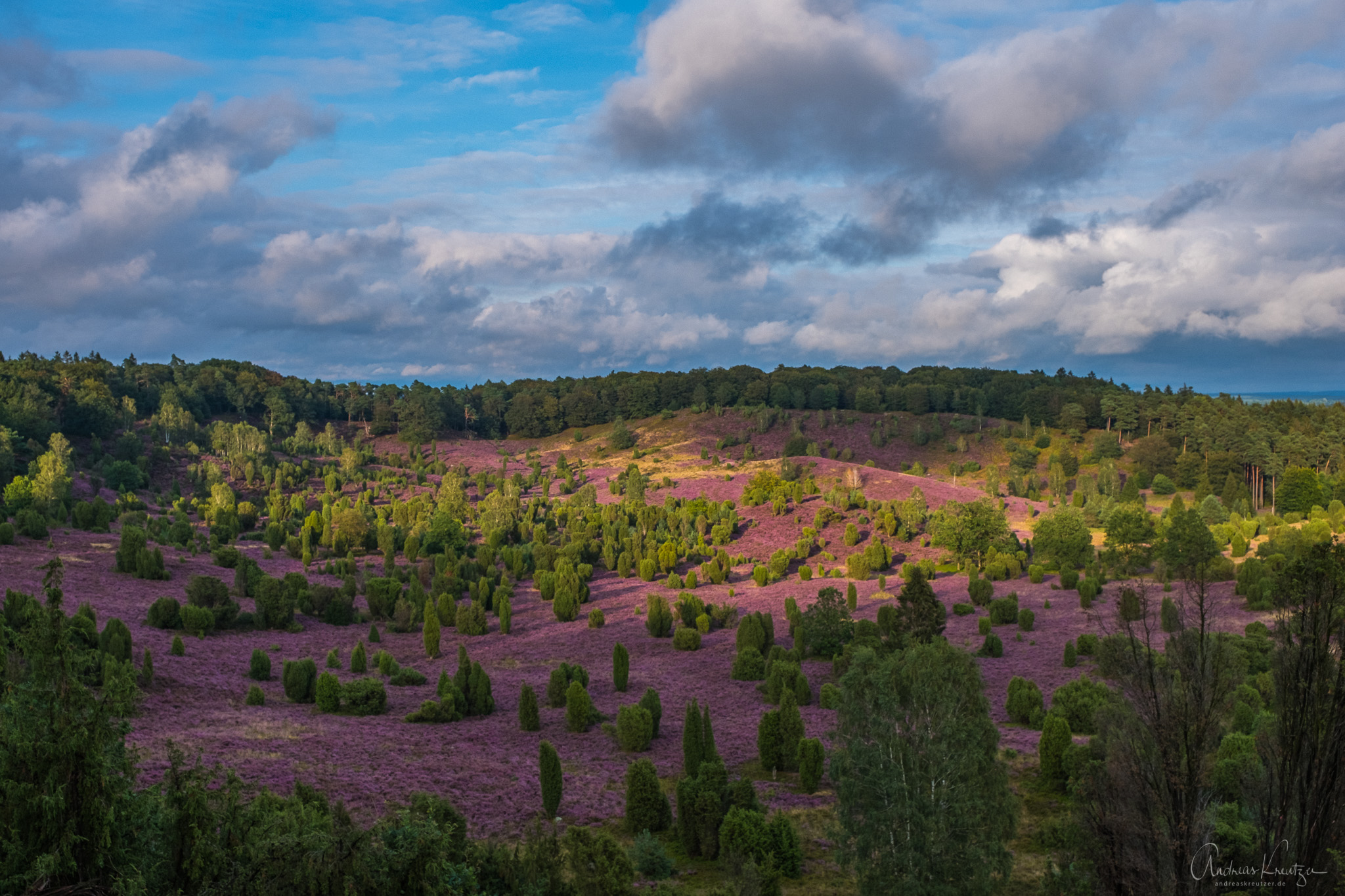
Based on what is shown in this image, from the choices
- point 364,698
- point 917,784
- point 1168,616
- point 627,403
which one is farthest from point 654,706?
point 627,403

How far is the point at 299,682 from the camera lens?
2916 cm

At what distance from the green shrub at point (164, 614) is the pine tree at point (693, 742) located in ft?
83.3

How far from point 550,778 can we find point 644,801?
2546 mm

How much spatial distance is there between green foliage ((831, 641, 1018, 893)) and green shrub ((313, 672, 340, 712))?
19323 millimetres

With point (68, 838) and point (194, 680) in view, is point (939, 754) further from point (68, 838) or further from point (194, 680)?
point (194, 680)

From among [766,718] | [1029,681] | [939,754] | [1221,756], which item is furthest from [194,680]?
[1221,756]

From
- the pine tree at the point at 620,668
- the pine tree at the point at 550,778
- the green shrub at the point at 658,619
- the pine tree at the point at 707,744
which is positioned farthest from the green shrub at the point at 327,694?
the green shrub at the point at 658,619

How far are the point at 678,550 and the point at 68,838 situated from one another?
49.8 m

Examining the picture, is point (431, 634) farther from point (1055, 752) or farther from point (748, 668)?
point (1055, 752)

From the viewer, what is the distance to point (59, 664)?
33.4 feet

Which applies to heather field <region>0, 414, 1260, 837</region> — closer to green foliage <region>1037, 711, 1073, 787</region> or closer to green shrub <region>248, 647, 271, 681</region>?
green shrub <region>248, 647, 271, 681</region>

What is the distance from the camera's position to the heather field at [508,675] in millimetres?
22297

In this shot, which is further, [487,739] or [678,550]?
[678,550]

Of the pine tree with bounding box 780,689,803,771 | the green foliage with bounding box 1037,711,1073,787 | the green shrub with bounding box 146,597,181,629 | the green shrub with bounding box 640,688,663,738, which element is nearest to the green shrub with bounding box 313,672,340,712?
the green shrub with bounding box 640,688,663,738
